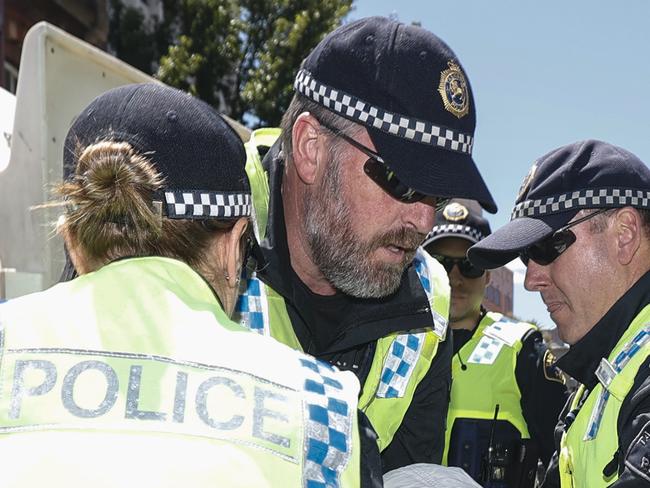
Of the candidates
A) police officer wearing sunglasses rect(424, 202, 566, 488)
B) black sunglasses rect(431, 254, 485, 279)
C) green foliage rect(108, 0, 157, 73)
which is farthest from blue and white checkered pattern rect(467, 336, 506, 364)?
green foliage rect(108, 0, 157, 73)

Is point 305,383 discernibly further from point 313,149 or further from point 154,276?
point 313,149

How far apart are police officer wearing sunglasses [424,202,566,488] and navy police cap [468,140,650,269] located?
3.97 ft

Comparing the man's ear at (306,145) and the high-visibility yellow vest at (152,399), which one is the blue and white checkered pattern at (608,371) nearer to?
the man's ear at (306,145)

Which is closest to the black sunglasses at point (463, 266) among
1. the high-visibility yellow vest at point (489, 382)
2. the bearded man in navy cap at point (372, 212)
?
the high-visibility yellow vest at point (489, 382)

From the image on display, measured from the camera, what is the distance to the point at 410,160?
7.04 feet

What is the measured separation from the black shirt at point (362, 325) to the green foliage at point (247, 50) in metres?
10.00

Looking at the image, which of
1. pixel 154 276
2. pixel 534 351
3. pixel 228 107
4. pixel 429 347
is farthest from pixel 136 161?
pixel 228 107

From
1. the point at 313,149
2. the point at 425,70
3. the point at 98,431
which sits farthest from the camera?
the point at 313,149

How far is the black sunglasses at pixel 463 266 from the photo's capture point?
14.6ft

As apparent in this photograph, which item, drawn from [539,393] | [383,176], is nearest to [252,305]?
[383,176]

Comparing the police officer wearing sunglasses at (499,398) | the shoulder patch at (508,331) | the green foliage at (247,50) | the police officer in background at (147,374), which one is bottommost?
the police officer wearing sunglasses at (499,398)

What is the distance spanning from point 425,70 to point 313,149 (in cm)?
41

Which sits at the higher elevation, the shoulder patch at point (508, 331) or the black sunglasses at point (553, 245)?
the black sunglasses at point (553, 245)

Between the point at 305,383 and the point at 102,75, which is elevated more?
the point at 102,75
